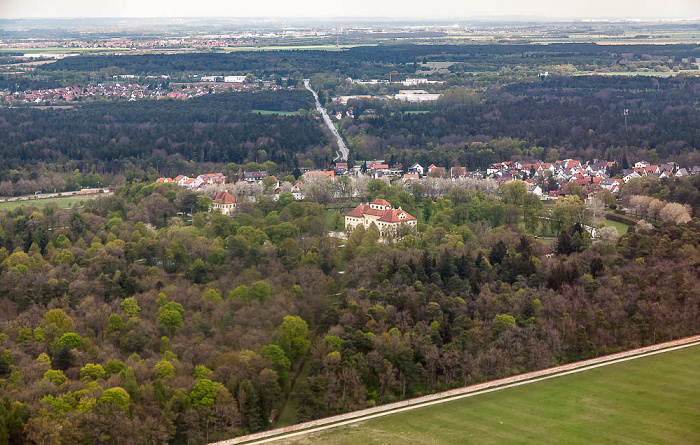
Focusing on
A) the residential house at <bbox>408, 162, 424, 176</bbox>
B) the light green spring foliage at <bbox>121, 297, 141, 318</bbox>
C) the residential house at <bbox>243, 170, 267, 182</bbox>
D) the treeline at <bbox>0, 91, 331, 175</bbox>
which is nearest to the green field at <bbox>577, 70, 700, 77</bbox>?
the treeline at <bbox>0, 91, 331, 175</bbox>

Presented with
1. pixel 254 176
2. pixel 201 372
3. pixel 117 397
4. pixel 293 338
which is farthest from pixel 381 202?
pixel 117 397

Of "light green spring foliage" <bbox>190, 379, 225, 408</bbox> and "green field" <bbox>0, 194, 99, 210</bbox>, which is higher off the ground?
"light green spring foliage" <bbox>190, 379, 225, 408</bbox>

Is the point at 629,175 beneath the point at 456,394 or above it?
beneath

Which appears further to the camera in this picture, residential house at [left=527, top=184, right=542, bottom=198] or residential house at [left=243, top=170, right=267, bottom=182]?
residential house at [left=243, top=170, right=267, bottom=182]

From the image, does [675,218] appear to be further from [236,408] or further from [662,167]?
[236,408]

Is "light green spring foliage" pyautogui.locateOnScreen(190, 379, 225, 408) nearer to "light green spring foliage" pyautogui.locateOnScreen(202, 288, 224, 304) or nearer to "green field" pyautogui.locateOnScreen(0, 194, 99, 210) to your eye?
"light green spring foliage" pyautogui.locateOnScreen(202, 288, 224, 304)

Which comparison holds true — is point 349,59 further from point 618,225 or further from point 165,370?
Result: point 165,370

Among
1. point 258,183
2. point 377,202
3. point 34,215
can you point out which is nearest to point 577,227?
point 377,202
